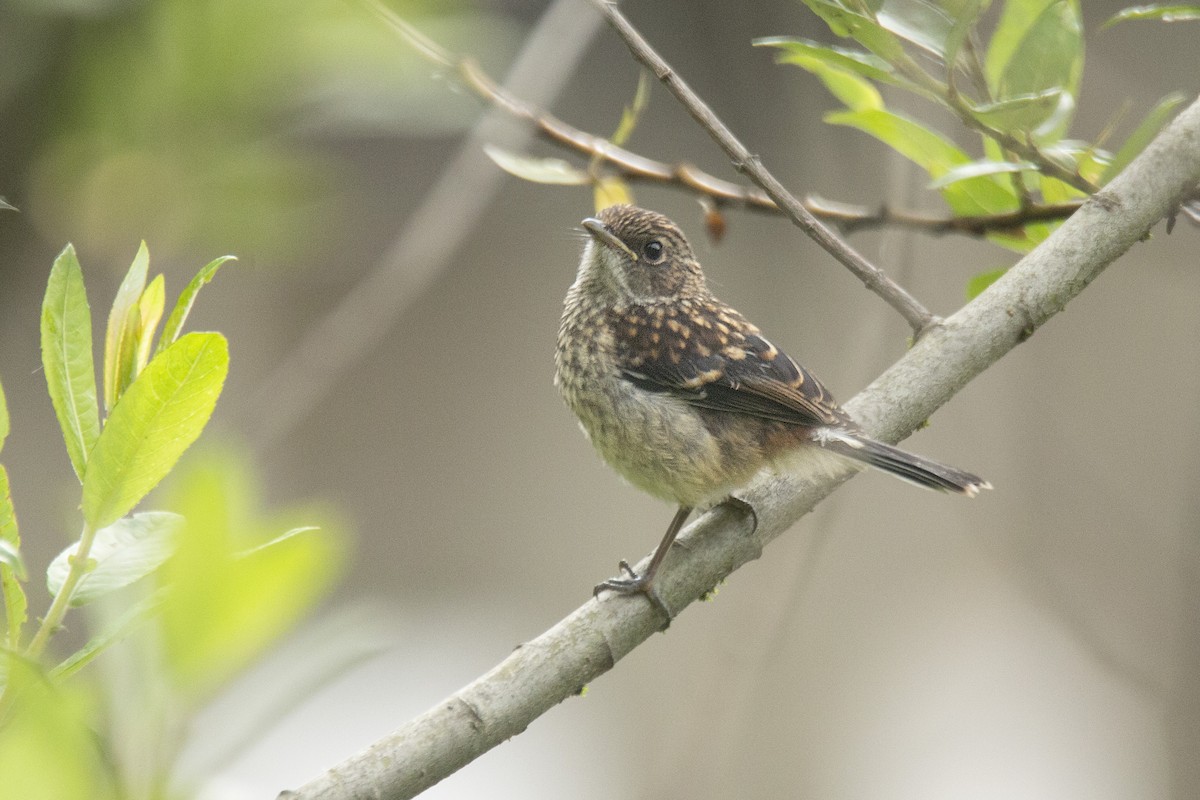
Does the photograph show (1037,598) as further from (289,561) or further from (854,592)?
(289,561)

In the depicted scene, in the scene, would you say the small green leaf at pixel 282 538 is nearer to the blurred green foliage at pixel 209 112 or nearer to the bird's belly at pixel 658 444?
the blurred green foliage at pixel 209 112

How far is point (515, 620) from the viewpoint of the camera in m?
6.13

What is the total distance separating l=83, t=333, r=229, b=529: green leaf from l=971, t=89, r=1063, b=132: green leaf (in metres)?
1.61

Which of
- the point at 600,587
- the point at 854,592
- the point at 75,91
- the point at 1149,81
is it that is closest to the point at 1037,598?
the point at 854,592

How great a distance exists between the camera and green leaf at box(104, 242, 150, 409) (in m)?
1.20

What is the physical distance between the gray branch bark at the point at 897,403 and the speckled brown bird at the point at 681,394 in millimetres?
134

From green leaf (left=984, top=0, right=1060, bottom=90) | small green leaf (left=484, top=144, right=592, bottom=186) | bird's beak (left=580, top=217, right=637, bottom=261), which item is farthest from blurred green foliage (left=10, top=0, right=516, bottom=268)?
bird's beak (left=580, top=217, right=637, bottom=261)

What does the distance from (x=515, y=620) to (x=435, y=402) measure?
1369 millimetres

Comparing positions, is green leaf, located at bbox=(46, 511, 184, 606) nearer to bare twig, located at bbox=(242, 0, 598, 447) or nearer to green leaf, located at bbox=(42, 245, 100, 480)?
green leaf, located at bbox=(42, 245, 100, 480)

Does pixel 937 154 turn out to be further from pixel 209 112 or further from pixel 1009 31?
pixel 209 112

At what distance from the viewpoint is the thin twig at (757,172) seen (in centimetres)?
236

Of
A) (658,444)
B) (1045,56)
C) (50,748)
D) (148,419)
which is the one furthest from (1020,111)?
(50,748)

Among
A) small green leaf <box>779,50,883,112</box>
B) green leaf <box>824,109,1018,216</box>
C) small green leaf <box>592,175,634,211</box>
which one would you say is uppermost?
small green leaf <box>779,50,883,112</box>

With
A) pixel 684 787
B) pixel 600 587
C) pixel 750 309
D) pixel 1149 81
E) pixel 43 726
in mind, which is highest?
pixel 1149 81
